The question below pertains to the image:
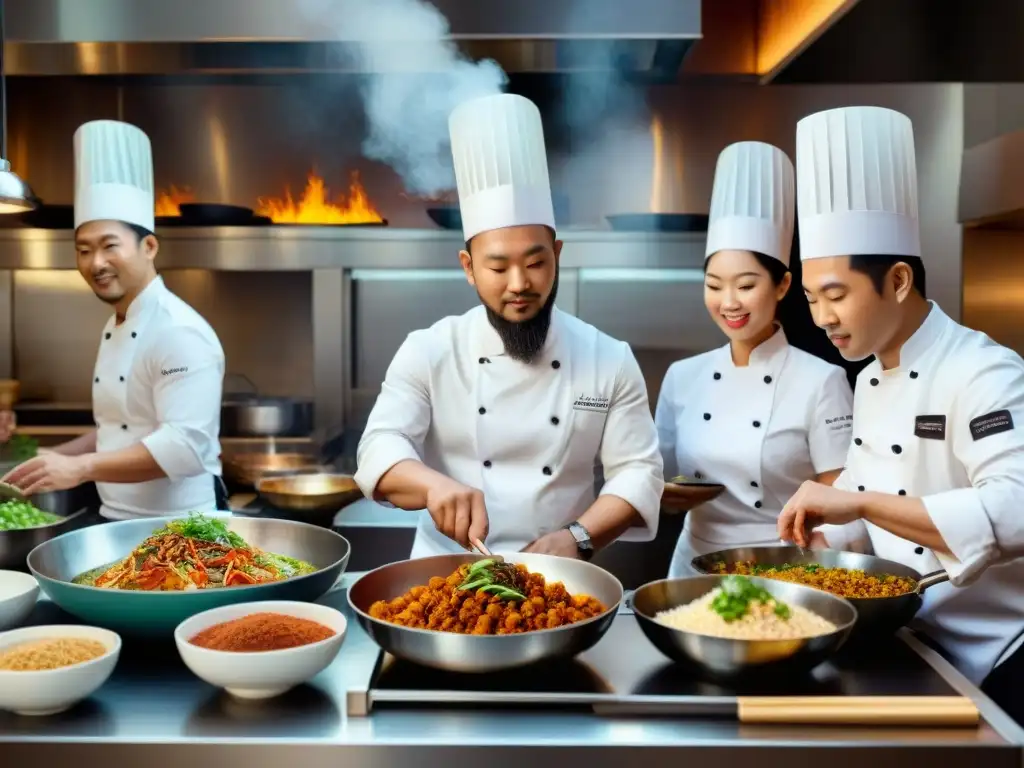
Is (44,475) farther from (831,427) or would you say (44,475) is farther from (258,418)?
(831,427)

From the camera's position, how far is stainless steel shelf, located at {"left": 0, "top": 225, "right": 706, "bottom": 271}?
4613 millimetres

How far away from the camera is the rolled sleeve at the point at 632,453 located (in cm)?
241

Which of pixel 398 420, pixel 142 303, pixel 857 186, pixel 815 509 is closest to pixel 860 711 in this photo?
pixel 815 509

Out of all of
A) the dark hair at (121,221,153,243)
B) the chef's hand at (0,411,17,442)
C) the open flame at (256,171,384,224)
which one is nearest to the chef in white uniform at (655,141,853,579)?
the dark hair at (121,221,153,243)

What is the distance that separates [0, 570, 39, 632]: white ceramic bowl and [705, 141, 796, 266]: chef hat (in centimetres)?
211

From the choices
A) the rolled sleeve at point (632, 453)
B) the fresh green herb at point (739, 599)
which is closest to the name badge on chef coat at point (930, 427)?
the rolled sleeve at point (632, 453)

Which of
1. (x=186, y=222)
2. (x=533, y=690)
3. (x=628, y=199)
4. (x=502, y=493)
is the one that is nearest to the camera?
(x=533, y=690)

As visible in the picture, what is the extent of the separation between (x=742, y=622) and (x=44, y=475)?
2.23 m

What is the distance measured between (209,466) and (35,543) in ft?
4.58

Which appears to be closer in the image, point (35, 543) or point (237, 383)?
point (35, 543)

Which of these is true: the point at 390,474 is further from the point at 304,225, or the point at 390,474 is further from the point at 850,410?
the point at 304,225

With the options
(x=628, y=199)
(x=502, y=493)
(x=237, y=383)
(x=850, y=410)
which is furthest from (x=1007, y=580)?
(x=237, y=383)

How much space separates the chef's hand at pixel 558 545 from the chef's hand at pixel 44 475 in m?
1.57

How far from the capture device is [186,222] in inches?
182
